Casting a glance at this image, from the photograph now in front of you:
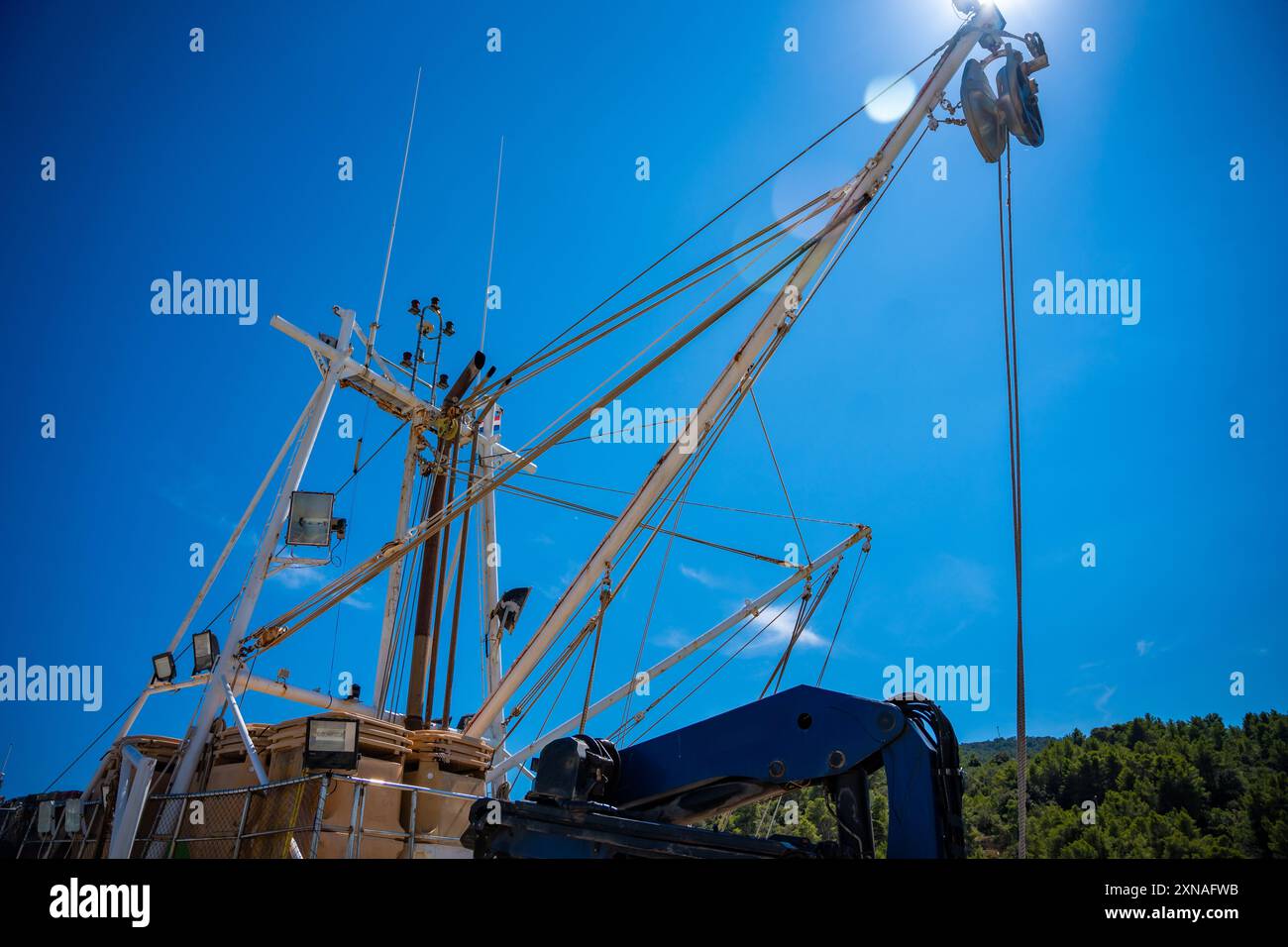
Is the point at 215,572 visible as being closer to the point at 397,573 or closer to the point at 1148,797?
the point at 397,573

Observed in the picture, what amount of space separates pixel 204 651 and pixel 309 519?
9.65ft

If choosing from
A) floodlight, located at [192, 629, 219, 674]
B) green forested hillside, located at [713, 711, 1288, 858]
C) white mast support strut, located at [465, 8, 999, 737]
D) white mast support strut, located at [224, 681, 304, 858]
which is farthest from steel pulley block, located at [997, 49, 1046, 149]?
green forested hillside, located at [713, 711, 1288, 858]

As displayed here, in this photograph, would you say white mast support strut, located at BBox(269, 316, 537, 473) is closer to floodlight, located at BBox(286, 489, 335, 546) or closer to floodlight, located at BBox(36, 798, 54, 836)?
floodlight, located at BBox(286, 489, 335, 546)

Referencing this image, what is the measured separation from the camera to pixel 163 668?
56.2 feet

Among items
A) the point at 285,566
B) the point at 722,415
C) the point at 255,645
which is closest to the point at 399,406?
the point at 285,566

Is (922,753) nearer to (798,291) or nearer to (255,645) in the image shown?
(798,291)

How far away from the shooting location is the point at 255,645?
16656mm

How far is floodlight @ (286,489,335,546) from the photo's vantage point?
17438mm

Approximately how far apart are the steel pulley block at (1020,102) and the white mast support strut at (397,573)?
15495 mm

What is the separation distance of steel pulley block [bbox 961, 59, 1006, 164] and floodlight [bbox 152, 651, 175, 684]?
16.0 m

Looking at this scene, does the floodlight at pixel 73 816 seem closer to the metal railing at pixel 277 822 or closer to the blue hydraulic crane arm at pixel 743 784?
the metal railing at pixel 277 822

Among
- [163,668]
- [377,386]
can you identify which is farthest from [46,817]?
[377,386]

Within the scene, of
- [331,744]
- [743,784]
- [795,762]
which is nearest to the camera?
[795,762]

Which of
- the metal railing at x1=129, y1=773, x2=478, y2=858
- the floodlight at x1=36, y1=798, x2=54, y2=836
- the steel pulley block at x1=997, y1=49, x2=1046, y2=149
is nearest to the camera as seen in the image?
the steel pulley block at x1=997, y1=49, x2=1046, y2=149
